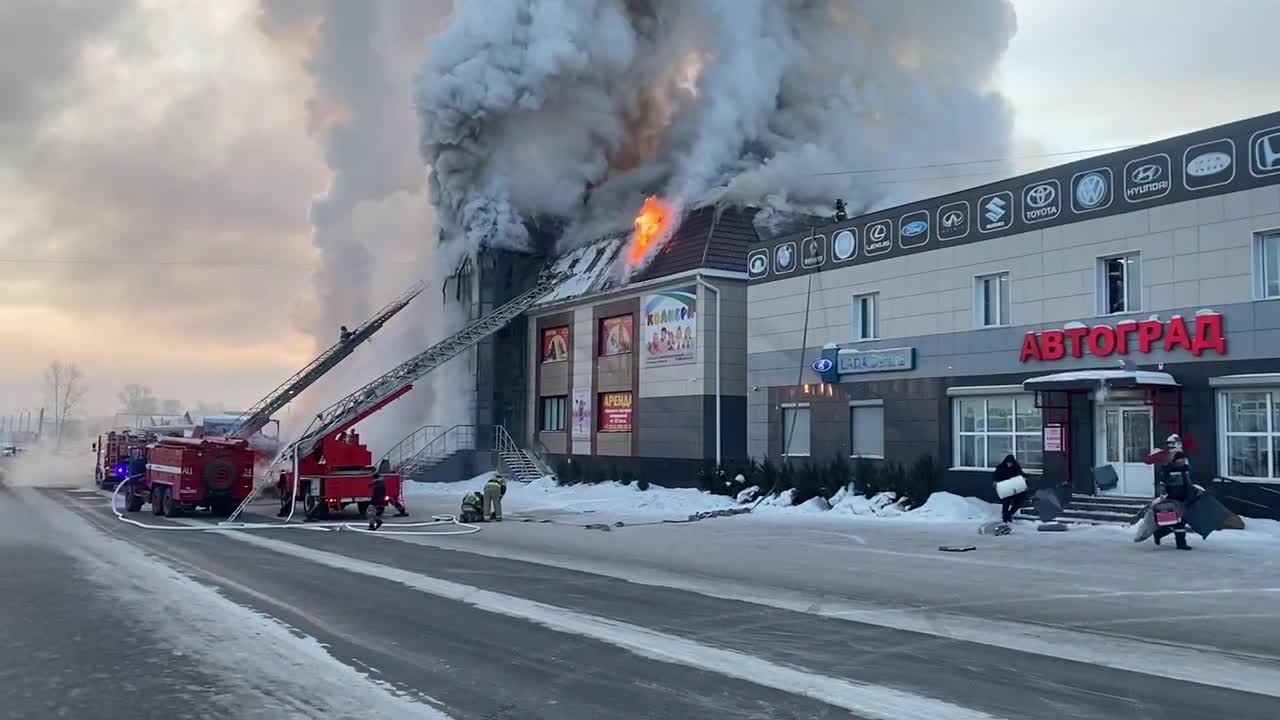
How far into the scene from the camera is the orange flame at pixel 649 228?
109 ft

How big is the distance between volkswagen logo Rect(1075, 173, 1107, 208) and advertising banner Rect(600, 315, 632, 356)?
15.4 m

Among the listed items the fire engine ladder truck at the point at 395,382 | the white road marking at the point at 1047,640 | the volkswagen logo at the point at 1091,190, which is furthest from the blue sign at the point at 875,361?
the white road marking at the point at 1047,640

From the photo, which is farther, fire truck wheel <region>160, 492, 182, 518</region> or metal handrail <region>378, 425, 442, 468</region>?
metal handrail <region>378, 425, 442, 468</region>

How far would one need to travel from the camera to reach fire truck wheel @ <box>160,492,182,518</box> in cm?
2451

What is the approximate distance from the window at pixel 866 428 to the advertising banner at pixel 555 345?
510 inches

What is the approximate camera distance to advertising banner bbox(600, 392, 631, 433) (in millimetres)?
33062

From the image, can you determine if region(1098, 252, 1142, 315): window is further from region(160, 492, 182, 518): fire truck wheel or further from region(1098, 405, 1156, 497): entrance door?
region(160, 492, 182, 518): fire truck wheel

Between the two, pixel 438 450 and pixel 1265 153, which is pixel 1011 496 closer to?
pixel 1265 153

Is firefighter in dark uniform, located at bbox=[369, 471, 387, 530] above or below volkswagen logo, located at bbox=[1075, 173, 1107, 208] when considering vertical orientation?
below

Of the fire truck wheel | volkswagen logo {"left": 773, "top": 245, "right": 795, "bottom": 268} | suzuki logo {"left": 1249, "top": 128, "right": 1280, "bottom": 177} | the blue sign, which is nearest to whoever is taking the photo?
suzuki logo {"left": 1249, "top": 128, "right": 1280, "bottom": 177}

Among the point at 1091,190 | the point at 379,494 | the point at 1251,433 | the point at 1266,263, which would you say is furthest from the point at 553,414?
the point at 1266,263

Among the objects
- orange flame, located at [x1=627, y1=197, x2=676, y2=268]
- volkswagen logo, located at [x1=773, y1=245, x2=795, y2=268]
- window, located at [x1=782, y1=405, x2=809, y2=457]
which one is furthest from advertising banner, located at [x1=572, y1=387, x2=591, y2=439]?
volkswagen logo, located at [x1=773, y1=245, x2=795, y2=268]

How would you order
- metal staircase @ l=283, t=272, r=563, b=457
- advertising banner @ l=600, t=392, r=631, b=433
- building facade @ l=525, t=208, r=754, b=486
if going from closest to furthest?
metal staircase @ l=283, t=272, r=563, b=457 < building facade @ l=525, t=208, r=754, b=486 < advertising banner @ l=600, t=392, r=631, b=433

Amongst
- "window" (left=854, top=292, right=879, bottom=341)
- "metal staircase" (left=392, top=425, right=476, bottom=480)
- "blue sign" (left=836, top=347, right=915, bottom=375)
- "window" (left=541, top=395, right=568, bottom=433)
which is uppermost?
"window" (left=854, top=292, right=879, bottom=341)
